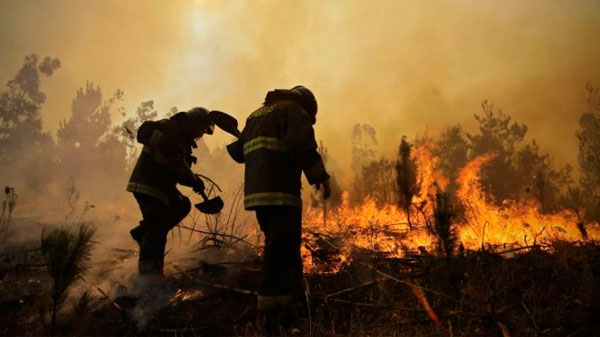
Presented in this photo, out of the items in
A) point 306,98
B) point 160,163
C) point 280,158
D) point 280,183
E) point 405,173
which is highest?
point 405,173

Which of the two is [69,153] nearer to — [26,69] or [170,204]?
[26,69]

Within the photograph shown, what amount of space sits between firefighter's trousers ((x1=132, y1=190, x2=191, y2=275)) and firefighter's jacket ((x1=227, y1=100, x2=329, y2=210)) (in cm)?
171

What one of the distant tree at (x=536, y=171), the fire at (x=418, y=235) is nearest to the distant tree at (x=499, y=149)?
the distant tree at (x=536, y=171)

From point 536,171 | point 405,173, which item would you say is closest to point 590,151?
point 536,171

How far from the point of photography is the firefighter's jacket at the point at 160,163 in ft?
14.6

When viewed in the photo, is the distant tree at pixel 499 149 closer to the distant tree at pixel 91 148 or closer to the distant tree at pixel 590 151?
the distant tree at pixel 590 151

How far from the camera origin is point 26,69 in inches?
1479

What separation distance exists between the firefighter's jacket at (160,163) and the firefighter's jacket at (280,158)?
1.53 meters

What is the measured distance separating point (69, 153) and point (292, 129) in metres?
43.3

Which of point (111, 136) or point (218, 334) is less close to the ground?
point (111, 136)

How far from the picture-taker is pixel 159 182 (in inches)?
180

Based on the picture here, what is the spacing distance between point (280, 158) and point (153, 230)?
2.15 metres

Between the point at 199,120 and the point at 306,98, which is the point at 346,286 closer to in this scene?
the point at 306,98

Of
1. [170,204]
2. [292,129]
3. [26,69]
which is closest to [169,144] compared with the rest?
[170,204]
